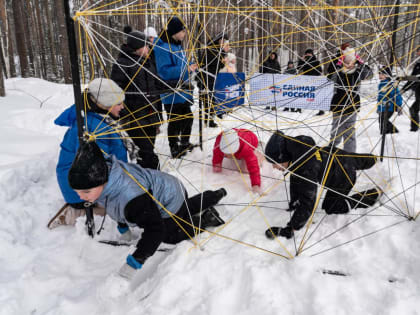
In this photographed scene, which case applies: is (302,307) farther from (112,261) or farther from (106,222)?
(106,222)

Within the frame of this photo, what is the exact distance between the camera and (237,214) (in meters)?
2.19

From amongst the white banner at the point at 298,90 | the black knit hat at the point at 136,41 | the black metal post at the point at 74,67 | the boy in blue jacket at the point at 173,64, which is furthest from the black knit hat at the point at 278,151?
the white banner at the point at 298,90

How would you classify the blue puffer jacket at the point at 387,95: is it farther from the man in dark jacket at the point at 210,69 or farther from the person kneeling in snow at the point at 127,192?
the person kneeling in snow at the point at 127,192

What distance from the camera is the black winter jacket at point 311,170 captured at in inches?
71.9

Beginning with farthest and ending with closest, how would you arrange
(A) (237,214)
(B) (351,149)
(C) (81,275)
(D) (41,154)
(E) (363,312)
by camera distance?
(B) (351,149)
(D) (41,154)
(A) (237,214)
(C) (81,275)
(E) (363,312)

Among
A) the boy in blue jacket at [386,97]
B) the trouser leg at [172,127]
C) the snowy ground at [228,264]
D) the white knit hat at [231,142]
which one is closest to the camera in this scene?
the snowy ground at [228,264]

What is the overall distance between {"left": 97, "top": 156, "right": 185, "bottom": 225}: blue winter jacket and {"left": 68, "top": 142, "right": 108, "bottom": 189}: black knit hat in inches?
2.2

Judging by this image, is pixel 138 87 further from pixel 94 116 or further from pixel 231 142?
pixel 231 142

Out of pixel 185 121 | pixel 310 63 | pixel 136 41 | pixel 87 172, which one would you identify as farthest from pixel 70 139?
pixel 310 63

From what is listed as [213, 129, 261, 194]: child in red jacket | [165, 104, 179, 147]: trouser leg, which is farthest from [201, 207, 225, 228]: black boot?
[165, 104, 179, 147]: trouser leg

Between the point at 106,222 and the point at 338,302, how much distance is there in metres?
1.68

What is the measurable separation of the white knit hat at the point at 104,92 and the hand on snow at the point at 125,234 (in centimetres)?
82

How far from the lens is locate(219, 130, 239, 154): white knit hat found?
2531 millimetres

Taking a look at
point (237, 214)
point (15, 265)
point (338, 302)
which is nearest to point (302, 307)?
point (338, 302)
